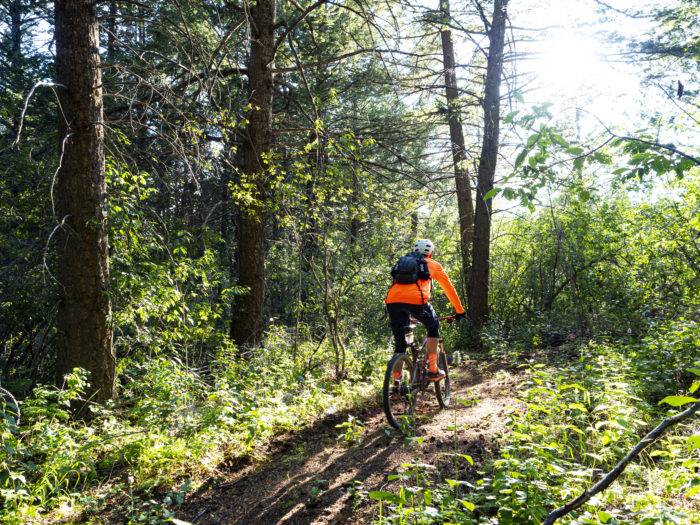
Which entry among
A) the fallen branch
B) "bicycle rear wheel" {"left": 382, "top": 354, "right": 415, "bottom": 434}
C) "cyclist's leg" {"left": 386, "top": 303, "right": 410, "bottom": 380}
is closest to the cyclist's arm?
"cyclist's leg" {"left": 386, "top": 303, "right": 410, "bottom": 380}

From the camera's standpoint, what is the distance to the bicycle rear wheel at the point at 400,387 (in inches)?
205

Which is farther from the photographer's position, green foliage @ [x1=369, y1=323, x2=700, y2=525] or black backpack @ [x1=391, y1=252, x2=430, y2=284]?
black backpack @ [x1=391, y1=252, x2=430, y2=284]

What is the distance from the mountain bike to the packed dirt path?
0.62 ft

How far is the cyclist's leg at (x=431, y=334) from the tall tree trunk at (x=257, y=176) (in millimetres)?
3420

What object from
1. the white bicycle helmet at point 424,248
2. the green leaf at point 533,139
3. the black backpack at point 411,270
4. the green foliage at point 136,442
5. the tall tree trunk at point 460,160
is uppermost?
the tall tree trunk at point 460,160

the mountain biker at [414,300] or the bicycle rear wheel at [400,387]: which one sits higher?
the mountain biker at [414,300]

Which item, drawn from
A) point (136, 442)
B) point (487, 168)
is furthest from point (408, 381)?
point (487, 168)

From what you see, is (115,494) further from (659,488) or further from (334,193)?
(334,193)

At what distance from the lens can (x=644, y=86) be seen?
9.95 m

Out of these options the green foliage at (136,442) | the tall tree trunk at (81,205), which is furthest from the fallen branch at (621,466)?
the tall tree trunk at (81,205)

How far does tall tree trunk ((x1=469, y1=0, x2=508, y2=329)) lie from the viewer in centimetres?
1038

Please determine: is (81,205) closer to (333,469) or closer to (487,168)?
(333,469)

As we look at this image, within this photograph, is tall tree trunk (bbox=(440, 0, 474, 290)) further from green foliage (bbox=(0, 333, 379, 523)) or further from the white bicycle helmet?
green foliage (bbox=(0, 333, 379, 523))

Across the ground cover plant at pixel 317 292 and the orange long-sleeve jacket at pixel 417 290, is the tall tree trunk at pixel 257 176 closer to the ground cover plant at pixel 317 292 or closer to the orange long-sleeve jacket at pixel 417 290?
the ground cover plant at pixel 317 292
